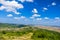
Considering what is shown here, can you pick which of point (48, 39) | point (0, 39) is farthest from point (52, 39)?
point (0, 39)

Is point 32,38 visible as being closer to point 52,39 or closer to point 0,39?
point 52,39

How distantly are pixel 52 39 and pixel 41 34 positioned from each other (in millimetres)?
4990

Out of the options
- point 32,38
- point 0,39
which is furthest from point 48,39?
Result: point 0,39

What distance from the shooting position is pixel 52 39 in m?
46.3

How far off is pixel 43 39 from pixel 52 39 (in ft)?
10.0

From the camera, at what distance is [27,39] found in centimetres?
4497

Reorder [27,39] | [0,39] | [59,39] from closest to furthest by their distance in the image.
Answer: [0,39] < [27,39] < [59,39]

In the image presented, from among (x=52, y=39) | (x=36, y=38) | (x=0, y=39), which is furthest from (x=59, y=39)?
(x=0, y=39)

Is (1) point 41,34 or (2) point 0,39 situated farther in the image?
(1) point 41,34

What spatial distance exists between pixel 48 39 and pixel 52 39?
1.52 metres

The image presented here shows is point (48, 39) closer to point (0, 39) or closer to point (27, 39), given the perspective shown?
point (27, 39)

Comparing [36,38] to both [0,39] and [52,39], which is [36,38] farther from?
[0,39]

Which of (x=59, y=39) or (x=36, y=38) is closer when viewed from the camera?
(x=36, y=38)

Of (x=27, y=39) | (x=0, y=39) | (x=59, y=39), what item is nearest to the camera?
(x=0, y=39)
